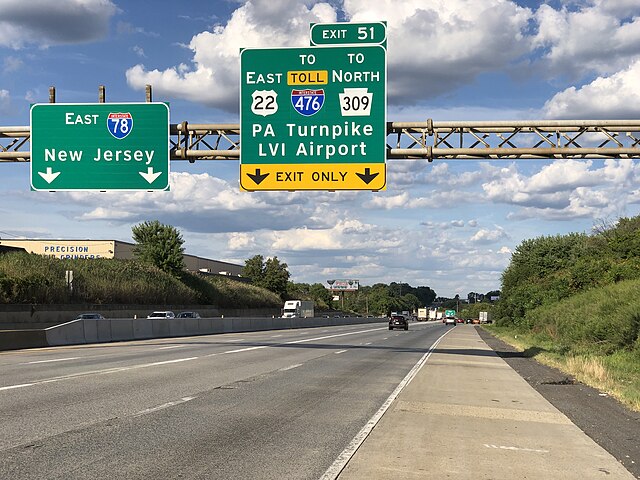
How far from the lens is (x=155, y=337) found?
38594 mm

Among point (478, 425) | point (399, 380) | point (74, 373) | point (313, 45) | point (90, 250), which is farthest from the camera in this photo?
point (90, 250)

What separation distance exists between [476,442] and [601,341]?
22.0 m

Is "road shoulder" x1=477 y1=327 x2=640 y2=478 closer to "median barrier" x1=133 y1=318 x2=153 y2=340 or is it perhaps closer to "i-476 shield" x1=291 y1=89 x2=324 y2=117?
"i-476 shield" x1=291 y1=89 x2=324 y2=117

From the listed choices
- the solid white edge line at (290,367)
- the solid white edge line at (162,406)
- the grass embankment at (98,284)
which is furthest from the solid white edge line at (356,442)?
the grass embankment at (98,284)

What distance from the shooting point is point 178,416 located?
427 inches

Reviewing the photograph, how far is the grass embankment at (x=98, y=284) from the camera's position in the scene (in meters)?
49.3

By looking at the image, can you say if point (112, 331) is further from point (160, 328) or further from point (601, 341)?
point (601, 341)

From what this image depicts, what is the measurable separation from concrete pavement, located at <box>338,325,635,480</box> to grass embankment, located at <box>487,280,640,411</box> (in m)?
2.85

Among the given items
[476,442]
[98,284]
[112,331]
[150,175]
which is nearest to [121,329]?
Answer: [112,331]

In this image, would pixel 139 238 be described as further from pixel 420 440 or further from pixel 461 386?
pixel 420 440

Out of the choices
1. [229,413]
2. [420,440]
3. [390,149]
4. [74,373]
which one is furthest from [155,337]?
[420,440]

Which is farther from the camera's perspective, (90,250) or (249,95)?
(90,250)

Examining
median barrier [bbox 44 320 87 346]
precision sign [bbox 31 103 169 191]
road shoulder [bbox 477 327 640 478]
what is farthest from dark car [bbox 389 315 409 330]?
road shoulder [bbox 477 327 640 478]

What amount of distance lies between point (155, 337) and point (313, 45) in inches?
804
